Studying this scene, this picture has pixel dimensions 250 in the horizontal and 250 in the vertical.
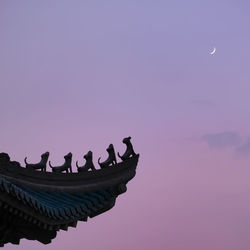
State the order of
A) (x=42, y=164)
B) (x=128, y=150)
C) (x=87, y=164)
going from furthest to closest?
1. (x=128, y=150)
2. (x=87, y=164)
3. (x=42, y=164)

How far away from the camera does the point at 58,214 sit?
9.44m

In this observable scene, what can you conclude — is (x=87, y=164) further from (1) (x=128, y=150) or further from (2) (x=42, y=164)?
(2) (x=42, y=164)

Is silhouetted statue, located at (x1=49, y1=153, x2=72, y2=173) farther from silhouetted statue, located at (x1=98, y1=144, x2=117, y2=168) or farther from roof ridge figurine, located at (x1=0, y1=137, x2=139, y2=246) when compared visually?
silhouetted statue, located at (x1=98, y1=144, x2=117, y2=168)

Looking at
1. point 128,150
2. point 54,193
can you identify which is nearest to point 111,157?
point 128,150

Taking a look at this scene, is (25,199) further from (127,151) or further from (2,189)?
(127,151)

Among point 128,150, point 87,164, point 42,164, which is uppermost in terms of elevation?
point 128,150

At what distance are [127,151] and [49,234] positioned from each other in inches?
119

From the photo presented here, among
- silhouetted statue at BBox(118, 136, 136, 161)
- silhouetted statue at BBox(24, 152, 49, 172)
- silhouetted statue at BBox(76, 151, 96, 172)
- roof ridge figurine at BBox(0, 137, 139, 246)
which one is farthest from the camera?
silhouetted statue at BBox(118, 136, 136, 161)

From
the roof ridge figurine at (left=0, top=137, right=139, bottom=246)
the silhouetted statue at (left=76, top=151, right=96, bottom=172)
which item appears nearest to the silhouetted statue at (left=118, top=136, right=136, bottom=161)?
the roof ridge figurine at (left=0, top=137, right=139, bottom=246)

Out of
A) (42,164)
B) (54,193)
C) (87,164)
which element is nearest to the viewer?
(42,164)

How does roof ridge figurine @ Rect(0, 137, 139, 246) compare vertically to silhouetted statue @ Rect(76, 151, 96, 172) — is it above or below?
below

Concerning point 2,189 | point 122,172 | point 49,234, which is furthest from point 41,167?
point 2,189

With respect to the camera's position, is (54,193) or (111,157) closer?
(54,193)

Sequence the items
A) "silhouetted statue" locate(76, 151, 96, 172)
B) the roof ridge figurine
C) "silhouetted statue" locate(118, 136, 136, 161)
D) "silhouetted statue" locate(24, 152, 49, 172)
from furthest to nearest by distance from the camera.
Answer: "silhouetted statue" locate(118, 136, 136, 161) → "silhouetted statue" locate(76, 151, 96, 172) → "silhouetted statue" locate(24, 152, 49, 172) → the roof ridge figurine
